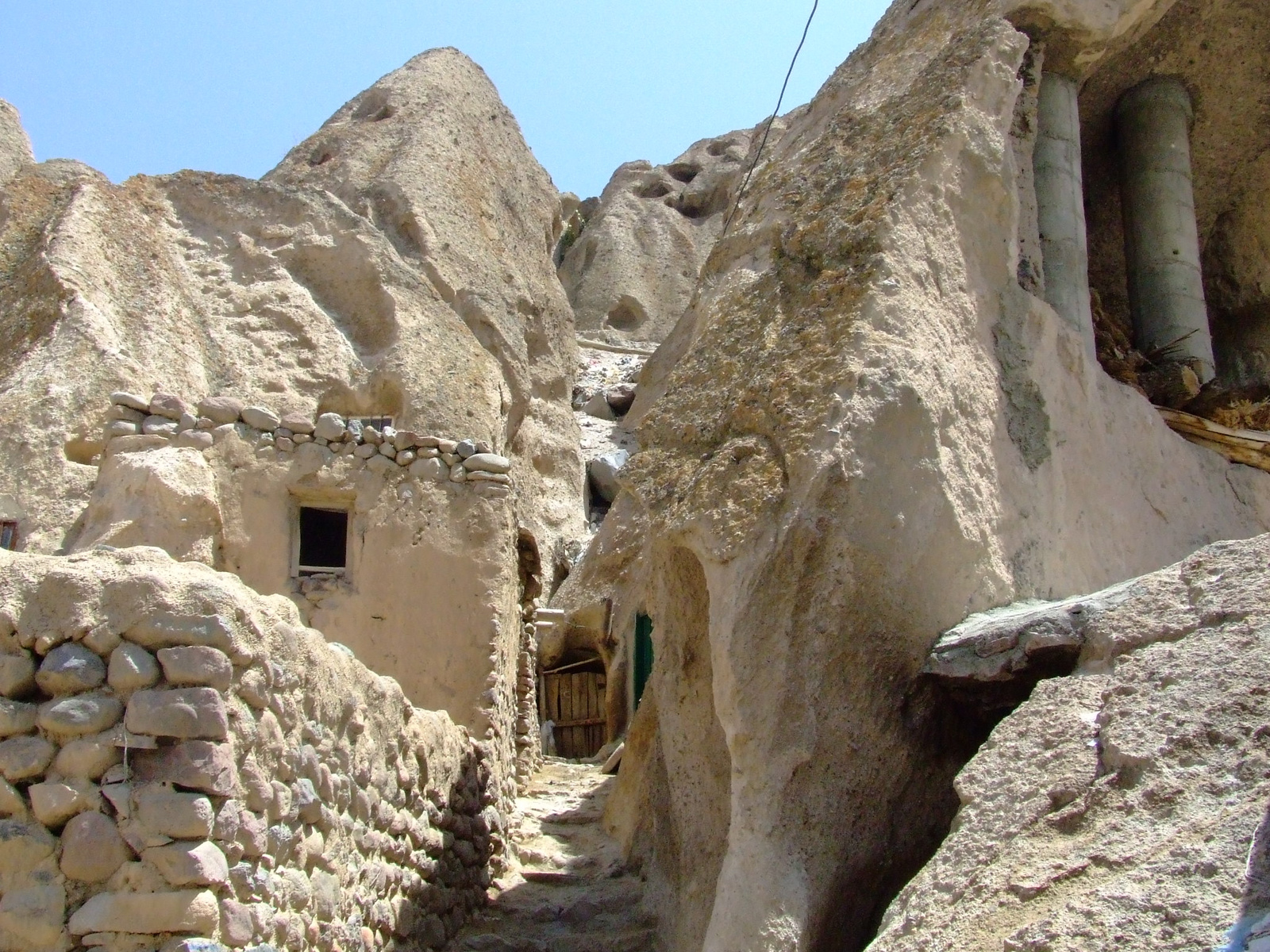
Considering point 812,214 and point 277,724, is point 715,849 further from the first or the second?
point 812,214

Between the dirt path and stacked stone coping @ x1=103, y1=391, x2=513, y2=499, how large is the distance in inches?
84.1

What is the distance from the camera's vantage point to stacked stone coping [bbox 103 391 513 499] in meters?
7.45

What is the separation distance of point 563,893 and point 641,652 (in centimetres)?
529

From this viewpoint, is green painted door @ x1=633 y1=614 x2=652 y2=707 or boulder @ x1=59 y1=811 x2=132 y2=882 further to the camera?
green painted door @ x1=633 y1=614 x2=652 y2=707

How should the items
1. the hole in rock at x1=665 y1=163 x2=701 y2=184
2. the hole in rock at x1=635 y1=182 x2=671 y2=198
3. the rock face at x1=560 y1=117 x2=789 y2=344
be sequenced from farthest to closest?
the hole in rock at x1=665 y1=163 x2=701 y2=184, the hole in rock at x1=635 y1=182 x2=671 y2=198, the rock face at x1=560 y1=117 x2=789 y2=344

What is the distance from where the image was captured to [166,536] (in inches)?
278

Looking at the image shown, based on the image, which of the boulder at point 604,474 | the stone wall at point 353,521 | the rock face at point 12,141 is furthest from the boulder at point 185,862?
the rock face at point 12,141

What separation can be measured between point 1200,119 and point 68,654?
828 centimetres

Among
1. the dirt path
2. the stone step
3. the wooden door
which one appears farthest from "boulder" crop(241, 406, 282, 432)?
the wooden door

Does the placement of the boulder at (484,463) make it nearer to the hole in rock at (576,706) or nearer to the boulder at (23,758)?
the boulder at (23,758)

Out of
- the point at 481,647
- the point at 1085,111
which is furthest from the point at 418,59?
the point at 481,647

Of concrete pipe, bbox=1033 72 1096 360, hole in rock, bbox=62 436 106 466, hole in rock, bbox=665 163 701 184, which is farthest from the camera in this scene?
hole in rock, bbox=665 163 701 184

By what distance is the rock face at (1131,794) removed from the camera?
9.80 ft

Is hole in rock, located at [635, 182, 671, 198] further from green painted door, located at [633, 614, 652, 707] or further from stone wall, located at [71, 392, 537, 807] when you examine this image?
stone wall, located at [71, 392, 537, 807]
